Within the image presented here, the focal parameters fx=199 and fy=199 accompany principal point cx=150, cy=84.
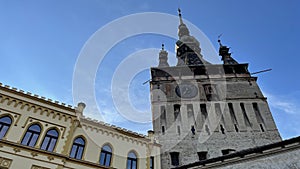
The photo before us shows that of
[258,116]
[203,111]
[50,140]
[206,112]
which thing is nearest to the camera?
[50,140]

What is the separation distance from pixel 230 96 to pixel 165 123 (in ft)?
34.8

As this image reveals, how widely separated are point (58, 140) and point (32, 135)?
1538mm

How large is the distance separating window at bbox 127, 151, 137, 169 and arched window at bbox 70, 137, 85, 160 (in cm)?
333

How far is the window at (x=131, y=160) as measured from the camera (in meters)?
14.1

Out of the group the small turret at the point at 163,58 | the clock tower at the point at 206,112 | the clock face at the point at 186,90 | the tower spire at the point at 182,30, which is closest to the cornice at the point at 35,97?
the clock tower at the point at 206,112

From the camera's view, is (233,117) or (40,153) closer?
(40,153)

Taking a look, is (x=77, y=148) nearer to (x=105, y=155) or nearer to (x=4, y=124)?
(x=105, y=155)

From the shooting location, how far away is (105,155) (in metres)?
13.7

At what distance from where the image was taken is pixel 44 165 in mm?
11406

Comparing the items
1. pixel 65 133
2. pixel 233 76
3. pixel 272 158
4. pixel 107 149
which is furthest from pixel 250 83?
pixel 65 133

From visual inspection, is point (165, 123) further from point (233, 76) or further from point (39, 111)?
point (39, 111)

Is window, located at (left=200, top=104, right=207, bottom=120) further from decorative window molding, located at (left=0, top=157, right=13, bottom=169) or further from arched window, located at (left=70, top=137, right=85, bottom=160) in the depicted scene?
decorative window molding, located at (left=0, top=157, right=13, bottom=169)

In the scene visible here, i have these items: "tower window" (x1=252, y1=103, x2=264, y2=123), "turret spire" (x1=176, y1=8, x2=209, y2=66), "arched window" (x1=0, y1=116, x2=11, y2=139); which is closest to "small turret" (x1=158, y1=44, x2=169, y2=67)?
"turret spire" (x1=176, y1=8, x2=209, y2=66)

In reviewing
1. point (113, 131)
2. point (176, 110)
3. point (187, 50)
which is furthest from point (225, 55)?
point (113, 131)
